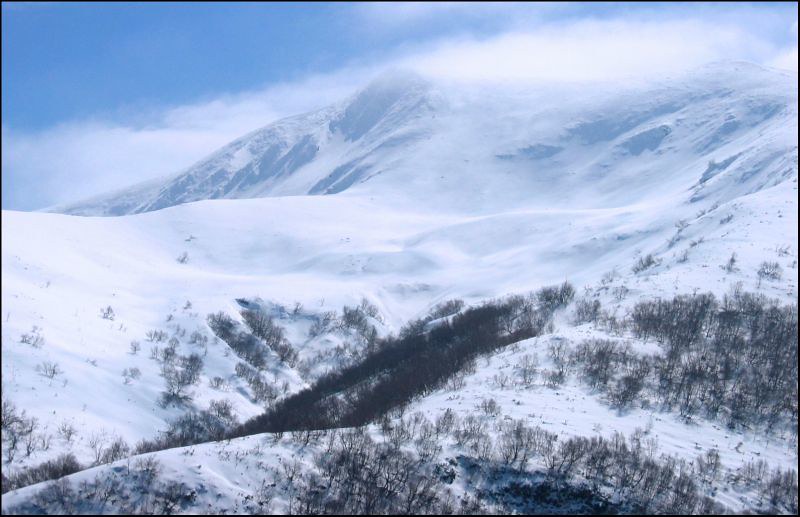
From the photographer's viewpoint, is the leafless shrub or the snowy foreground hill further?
the leafless shrub

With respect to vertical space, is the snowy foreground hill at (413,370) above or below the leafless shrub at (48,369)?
below

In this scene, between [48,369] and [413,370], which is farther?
[413,370]

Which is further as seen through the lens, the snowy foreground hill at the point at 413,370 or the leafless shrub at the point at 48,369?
the leafless shrub at the point at 48,369

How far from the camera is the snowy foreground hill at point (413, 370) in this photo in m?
44.2

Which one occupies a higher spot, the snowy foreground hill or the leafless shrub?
the leafless shrub

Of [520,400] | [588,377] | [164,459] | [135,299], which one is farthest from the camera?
[135,299]

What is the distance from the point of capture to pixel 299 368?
350 feet

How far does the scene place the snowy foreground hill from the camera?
44219mm

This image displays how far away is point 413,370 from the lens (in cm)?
8038

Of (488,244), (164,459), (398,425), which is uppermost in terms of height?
(164,459)

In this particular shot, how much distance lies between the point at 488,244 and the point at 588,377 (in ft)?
386

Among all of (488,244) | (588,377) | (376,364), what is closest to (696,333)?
(588,377)

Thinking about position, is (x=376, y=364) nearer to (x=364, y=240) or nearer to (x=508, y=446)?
(x=508, y=446)

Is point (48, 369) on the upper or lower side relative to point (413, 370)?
upper
